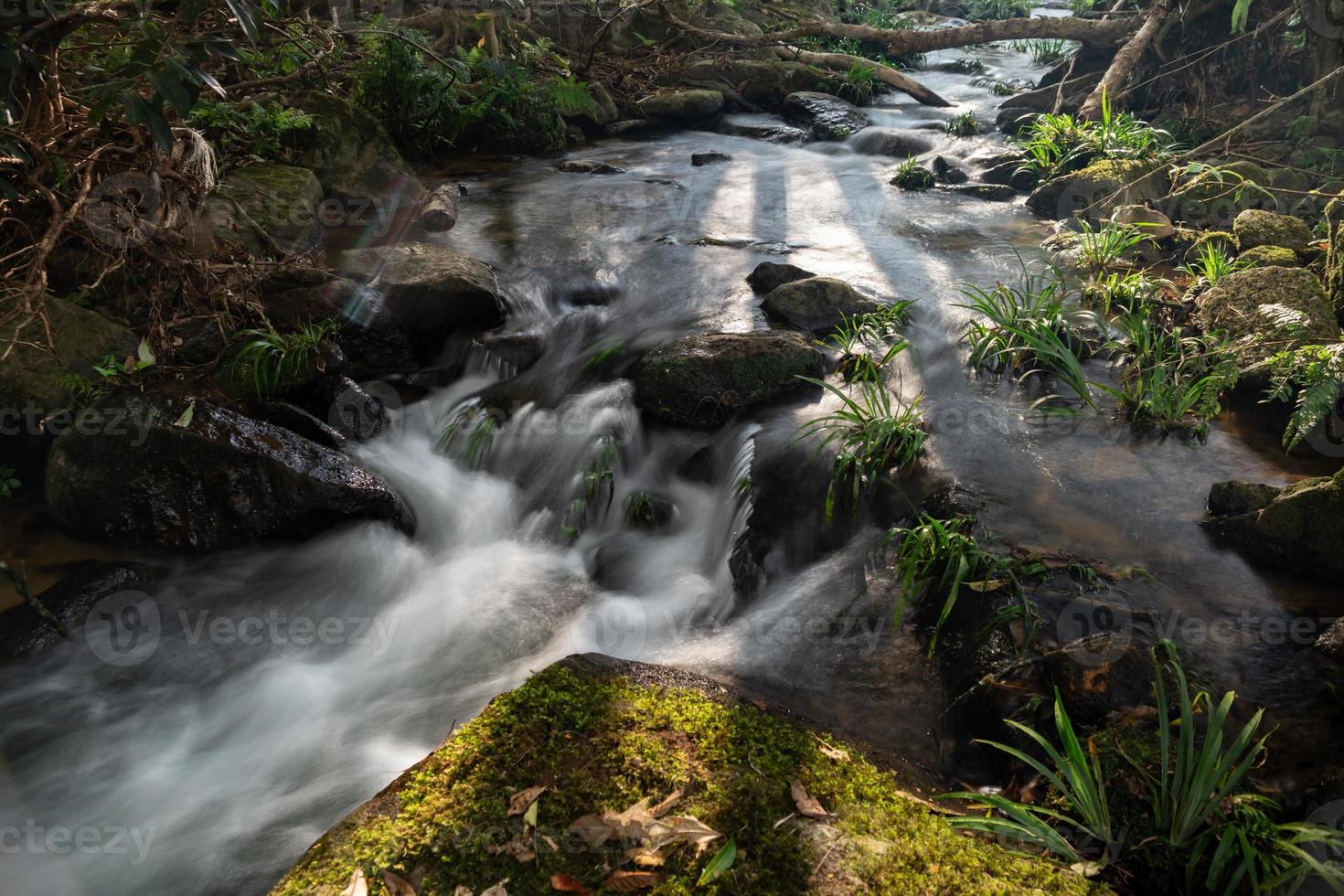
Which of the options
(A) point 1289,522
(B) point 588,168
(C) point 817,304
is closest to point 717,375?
(C) point 817,304

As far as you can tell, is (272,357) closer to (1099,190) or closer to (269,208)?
(269,208)

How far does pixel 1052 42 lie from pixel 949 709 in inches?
846

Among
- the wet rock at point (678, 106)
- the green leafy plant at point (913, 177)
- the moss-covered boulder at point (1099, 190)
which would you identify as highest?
the wet rock at point (678, 106)

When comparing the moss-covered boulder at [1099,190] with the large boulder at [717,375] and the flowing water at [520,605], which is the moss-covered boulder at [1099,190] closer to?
the flowing water at [520,605]

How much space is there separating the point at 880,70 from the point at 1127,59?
14.8 ft

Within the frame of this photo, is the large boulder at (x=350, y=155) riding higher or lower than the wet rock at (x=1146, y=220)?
higher

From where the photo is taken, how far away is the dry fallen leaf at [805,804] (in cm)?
222

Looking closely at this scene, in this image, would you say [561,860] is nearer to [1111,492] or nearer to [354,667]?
[354,667]

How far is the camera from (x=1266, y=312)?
17.3 feet

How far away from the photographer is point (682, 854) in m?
2.04

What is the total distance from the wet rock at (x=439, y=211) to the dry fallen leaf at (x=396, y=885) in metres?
6.93

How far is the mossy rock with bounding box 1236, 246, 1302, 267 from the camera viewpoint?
20.7ft

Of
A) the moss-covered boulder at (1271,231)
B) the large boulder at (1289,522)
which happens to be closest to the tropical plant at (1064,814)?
the large boulder at (1289,522)

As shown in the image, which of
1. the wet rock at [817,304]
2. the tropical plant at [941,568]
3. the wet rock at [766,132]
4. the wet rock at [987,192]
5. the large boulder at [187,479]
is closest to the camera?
the tropical plant at [941,568]
